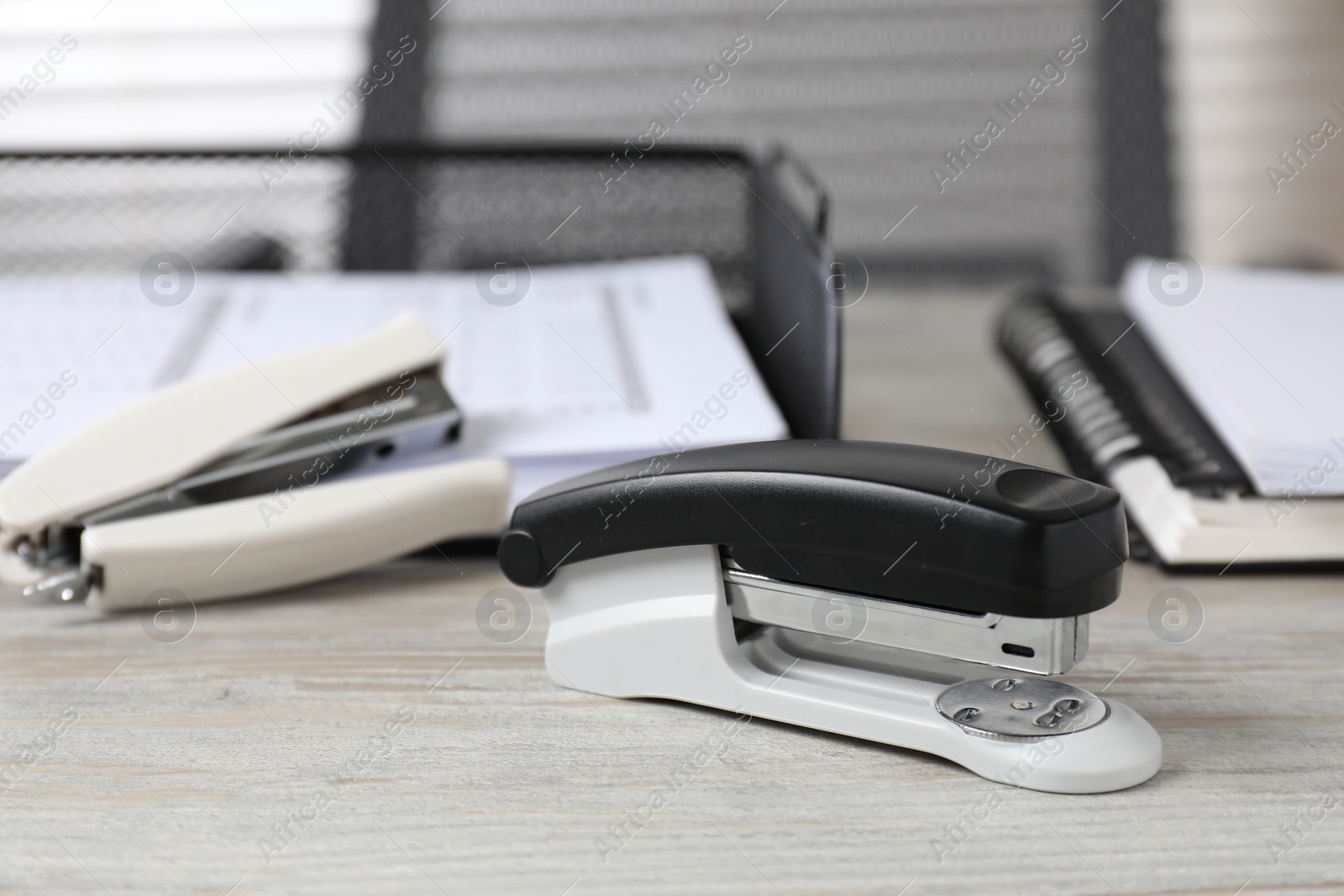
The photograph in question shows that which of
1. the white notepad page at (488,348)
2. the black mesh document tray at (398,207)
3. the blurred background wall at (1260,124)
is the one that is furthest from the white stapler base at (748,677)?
the blurred background wall at (1260,124)

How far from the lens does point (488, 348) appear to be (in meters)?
0.59

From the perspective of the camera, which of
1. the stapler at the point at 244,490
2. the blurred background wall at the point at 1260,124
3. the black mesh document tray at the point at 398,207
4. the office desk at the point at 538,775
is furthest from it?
the blurred background wall at the point at 1260,124

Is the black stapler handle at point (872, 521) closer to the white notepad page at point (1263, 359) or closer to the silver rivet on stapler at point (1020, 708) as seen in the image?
the silver rivet on stapler at point (1020, 708)

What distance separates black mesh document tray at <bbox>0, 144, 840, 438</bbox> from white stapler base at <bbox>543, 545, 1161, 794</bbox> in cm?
32

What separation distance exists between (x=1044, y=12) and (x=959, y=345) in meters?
0.45

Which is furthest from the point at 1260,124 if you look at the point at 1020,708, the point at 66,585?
the point at 66,585

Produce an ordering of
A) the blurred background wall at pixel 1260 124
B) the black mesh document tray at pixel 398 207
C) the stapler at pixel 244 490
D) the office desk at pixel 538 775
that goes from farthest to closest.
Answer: the blurred background wall at pixel 1260 124 → the black mesh document tray at pixel 398 207 → the stapler at pixel 244 490 → the office desk at pixel 538 775

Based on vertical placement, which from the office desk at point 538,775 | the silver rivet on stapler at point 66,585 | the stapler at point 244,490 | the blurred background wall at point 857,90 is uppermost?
the blurred background wall at point 857,90

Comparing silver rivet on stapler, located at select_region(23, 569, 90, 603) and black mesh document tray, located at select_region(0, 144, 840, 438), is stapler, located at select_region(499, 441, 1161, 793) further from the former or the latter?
black mesh document tray, located at select_region(0, 144, 840, 438)

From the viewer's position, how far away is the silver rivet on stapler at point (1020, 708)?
12.1 inches

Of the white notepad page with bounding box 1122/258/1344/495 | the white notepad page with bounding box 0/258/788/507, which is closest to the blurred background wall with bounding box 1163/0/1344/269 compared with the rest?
the white notepad page with bounding box 1122/258/1344/495

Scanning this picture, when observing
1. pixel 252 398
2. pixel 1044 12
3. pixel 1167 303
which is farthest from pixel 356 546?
pixel 1044 12

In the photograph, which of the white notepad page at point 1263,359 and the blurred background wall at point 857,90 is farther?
the blurred background wall at point 857,90

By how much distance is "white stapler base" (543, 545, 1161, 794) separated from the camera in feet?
0.98
